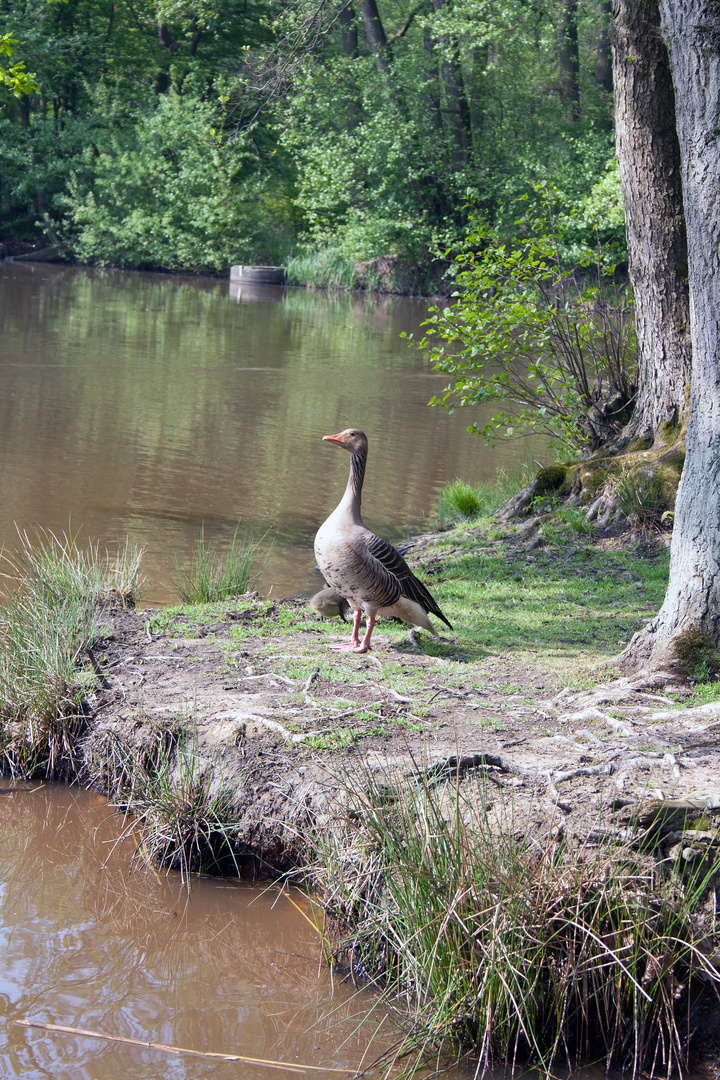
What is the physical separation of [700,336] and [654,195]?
4682 millimetres

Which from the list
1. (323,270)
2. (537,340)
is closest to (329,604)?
(537,340)

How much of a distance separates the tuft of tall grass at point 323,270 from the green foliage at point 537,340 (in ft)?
98.2

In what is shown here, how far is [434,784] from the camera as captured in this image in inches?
164

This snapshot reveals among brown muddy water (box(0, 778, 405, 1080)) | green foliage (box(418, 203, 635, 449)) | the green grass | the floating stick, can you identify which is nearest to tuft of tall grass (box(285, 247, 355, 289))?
green foliage (box(418, 203, 635, 449))

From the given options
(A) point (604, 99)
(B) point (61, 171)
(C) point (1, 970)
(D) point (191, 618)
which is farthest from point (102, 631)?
(B) point (61, 171)

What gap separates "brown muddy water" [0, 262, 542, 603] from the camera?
10.8 m

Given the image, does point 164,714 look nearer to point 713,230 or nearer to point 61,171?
point 713,230

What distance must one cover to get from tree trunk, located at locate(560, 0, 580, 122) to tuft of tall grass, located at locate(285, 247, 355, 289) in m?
10.7

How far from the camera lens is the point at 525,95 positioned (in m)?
38.1

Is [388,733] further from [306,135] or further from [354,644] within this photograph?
[306,135]

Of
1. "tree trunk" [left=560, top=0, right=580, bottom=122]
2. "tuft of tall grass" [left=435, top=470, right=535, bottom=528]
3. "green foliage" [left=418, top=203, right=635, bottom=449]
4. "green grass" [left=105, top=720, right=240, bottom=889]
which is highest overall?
"tree trunk" [left=560, top=0, right=580, bottom=122]

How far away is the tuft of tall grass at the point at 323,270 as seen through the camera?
4003 centimetres

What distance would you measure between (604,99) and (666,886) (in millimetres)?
41936

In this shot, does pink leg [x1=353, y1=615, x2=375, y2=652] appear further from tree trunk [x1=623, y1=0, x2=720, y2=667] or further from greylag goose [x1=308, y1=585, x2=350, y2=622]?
tree trunk [x1=623, y1=0, x2=720, y2=667]
